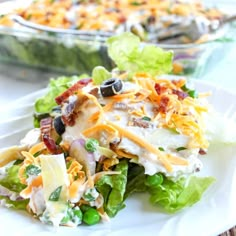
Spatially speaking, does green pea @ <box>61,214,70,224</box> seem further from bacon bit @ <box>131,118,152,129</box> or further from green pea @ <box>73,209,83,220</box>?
bacon bit @ <box>131,118,152,129</box>

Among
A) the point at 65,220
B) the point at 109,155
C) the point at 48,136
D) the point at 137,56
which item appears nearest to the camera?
the point at 65,220

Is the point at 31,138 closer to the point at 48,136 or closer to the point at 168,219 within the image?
the point at 48,136

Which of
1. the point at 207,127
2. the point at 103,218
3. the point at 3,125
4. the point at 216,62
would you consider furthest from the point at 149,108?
the point at 216,62

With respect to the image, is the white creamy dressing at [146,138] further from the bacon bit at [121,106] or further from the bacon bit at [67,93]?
the bacon bit at [67,93]

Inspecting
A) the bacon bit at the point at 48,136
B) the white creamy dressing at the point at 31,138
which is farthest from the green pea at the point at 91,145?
the white creamy dressing at the point at 31,138

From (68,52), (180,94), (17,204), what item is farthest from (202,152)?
(68,52)

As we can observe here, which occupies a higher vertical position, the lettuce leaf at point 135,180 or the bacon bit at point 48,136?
the bacon bit at point 48,136

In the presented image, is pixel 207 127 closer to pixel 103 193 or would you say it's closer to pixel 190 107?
pixel 190 107

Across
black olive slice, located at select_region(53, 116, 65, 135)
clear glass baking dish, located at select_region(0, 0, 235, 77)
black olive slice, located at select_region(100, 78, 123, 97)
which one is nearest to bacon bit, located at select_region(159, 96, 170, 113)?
black olive slice, located at select_region(100, 78, 123, 97)
